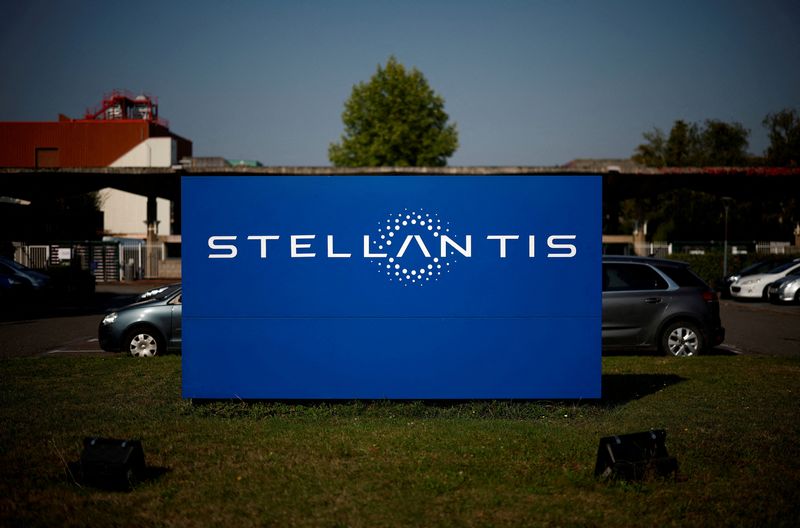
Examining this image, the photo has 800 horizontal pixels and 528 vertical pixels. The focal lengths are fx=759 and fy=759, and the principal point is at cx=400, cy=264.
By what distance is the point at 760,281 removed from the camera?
26328 millimetres

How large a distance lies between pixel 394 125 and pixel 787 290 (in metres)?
40.2

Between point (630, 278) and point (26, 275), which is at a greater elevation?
point (630, 278)

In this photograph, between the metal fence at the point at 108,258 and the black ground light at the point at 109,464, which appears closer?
the black ground light at the point at 109,464

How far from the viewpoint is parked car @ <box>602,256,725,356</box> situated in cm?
1209

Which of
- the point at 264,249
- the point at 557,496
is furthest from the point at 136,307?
the point at 557,496

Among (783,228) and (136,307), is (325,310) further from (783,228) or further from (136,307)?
(783,228)

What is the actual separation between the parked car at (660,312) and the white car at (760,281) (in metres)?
15.6

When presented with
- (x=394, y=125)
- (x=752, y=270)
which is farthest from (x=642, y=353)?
(x=394, y=125)

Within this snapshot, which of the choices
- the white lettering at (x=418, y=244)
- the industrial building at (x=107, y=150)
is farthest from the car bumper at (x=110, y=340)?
the industrial building at (x=107, y=150)

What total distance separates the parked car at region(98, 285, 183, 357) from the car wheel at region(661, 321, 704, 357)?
7864 millimetres

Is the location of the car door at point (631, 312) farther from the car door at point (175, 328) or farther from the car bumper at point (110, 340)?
the car bumper at point (110, 340)

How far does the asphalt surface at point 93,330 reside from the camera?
1370 cm

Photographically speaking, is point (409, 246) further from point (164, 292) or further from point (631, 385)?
point (164, 292)

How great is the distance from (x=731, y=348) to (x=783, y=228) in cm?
5367
